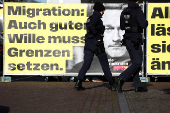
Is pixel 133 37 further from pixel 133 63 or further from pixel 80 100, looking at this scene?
pixel 80 100

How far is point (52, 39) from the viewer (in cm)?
1027

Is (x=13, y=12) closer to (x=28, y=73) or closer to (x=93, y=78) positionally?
(x=28, y=73)

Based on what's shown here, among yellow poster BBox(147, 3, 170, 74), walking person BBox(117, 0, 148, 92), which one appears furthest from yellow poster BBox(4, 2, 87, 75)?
walking person BBox(117, 0, 148, 92)

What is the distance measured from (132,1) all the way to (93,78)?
131 inches

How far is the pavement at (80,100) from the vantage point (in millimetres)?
5879

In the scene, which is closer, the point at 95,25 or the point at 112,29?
the point at 95,25

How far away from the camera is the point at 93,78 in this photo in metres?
10.6

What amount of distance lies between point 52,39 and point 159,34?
9.61ft

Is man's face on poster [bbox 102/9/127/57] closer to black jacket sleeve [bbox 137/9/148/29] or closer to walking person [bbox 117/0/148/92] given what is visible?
walking person [bbox 117/0/148/92]

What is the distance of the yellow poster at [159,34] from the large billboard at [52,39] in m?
0.73

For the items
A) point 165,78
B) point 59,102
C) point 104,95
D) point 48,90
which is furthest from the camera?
point 165,78

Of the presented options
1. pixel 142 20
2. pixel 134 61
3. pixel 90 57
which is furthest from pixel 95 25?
pixel 134 61

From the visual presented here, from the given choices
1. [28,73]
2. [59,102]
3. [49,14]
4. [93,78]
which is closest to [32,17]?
[49,14]

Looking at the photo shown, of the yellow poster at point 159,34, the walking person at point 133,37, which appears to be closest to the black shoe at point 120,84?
the walking person at point 133,37
